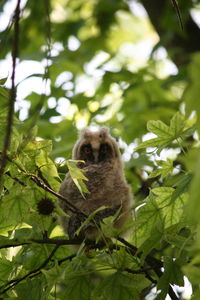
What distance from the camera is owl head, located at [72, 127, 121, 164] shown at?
4223 millimetres

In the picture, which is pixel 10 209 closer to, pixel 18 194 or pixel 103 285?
pixel 18 194

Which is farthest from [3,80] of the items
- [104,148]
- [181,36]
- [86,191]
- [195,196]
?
[181,36]

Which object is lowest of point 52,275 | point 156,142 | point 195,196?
point 52,275

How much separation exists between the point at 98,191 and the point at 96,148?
80 centimetres

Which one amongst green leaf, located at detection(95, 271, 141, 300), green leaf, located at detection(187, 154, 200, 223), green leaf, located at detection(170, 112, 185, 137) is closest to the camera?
green leaf, located at detection(187, 154, 200, 223)

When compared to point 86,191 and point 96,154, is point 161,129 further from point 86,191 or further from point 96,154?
point 96,154

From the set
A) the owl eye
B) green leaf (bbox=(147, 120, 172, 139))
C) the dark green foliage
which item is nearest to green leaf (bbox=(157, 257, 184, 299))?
the dark green foliage

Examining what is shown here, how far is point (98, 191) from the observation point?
3.53 m

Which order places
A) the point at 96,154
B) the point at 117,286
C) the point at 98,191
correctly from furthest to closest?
the point at 96,154 < the point at 98,191 < the point at 117,286

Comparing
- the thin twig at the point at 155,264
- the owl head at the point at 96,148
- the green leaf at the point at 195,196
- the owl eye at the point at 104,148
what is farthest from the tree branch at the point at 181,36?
the green leaf at the point at 195,196

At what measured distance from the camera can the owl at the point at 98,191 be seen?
334 cm

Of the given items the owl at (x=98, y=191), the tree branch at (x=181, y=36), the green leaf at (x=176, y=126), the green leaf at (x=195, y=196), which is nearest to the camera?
the green leaf at (x=195, y=196)

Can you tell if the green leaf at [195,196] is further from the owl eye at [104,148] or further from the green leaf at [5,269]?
the owl eye at [104,148]

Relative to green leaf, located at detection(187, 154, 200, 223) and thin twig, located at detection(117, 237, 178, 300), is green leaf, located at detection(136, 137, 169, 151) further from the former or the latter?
green leaf, located at detection(187, 154, 200, 223)
